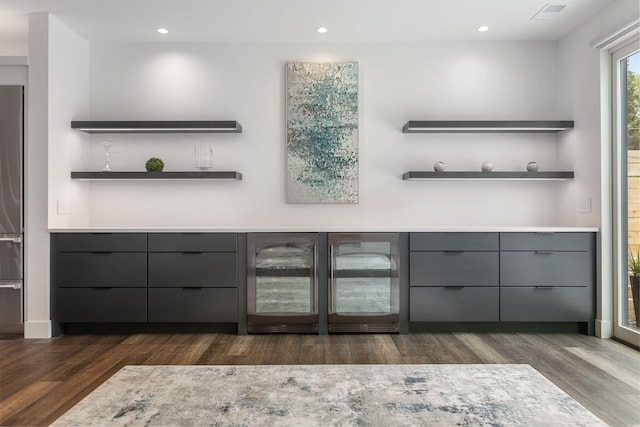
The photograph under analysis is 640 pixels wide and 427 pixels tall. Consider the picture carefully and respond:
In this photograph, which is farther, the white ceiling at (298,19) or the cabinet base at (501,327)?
the cabinet base at (501,327)

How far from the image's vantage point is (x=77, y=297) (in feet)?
13.1

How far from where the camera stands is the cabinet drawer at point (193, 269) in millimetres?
3992

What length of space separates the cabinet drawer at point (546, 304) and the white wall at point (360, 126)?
2.81 ft

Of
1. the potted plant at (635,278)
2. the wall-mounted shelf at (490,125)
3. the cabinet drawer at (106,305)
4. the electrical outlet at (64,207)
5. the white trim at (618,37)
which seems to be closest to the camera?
→ the white trim at (618,37)

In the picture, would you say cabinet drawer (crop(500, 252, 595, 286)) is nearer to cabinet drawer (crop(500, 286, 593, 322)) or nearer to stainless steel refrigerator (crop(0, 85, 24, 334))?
cabinet drawer (crop(500, 286, 593, 322))

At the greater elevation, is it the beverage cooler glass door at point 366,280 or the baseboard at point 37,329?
the beverage cooler glass door at point 366,280

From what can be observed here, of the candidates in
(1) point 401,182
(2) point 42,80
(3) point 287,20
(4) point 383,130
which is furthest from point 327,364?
(2) point 42,80

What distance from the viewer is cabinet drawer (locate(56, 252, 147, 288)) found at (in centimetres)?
398

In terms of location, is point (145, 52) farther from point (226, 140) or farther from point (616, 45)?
point (616, 45)

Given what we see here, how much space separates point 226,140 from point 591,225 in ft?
10.7

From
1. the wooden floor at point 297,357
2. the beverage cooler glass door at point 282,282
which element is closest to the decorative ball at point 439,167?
the beverage cooler glass door at point 282,282

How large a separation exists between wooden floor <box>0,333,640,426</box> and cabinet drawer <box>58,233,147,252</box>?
71cm

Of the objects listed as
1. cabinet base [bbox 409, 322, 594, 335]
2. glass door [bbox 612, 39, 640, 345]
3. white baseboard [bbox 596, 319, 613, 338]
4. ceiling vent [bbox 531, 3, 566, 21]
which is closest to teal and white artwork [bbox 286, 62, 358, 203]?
cabinet base [bbox 409, 322, 594, 335]

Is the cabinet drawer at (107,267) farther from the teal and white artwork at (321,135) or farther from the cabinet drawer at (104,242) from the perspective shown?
the teal and white artwork at (321,135)
